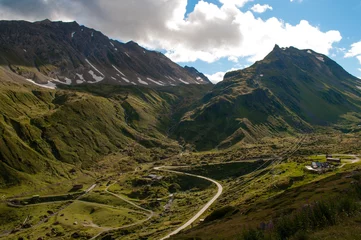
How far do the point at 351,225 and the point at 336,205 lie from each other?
7.33 metres

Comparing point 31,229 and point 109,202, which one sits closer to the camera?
point 31,229

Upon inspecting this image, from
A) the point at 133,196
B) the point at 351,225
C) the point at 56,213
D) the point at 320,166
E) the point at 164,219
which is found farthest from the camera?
the point at 133,196

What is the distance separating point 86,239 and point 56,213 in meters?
45.2

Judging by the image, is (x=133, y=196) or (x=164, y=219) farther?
(x=133, y=196)

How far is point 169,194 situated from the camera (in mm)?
199500

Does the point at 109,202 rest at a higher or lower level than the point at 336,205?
lower

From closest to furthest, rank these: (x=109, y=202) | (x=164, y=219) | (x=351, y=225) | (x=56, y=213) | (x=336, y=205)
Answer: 1. (x=351, y=225)
2. (x=336, y=205)
3. (x=164, y=219)
4. (x=56, y=213)
5. (x=109, y=202)

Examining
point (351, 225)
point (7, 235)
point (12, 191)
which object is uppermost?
point (351, 225)

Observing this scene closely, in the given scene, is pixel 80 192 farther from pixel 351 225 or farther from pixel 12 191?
pixel 351 225

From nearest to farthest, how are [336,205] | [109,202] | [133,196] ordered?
[336,205]
[109,202]
[133,196]

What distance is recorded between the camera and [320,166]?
157250 millimetres

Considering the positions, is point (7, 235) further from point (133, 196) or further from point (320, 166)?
point (320, 166)

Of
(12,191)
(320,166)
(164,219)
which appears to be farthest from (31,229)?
(320,166)

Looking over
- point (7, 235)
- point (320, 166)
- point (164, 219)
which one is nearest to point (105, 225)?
point (164, 219)
